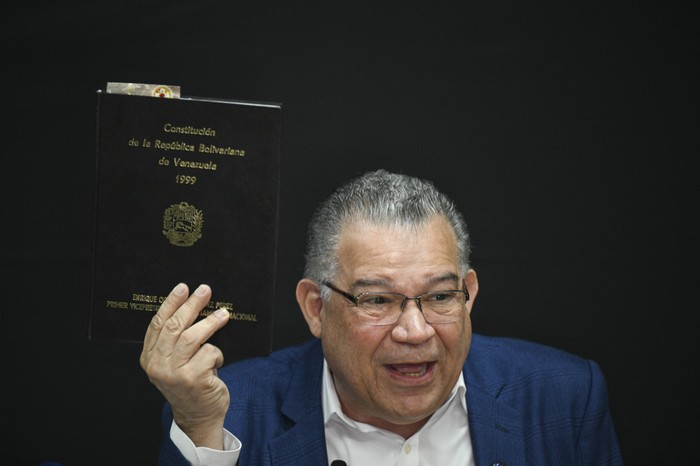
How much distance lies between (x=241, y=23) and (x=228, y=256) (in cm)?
137

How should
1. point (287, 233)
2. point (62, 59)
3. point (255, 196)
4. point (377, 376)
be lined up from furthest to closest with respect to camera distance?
point (287, 233) < point (62, 59) < point (377, 376) < point (255, 196)

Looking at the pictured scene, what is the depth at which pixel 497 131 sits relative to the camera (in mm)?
3738

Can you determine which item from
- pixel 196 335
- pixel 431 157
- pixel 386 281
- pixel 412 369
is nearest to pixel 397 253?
pixel 386 281

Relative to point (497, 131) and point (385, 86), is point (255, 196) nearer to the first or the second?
point (385, 86)

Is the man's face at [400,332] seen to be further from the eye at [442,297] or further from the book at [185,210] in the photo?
the book at [185,210]

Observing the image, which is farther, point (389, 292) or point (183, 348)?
point (389, 292)

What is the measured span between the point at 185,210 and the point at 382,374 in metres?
0.81

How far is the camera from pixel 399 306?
9.07 feet

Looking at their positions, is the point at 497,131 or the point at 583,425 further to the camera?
the point at 497,131

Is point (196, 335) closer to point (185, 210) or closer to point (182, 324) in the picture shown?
point (182, 324)

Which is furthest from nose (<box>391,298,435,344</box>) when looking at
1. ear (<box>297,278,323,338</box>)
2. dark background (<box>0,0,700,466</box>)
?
dark background (<box>0,0,700,466</box>)

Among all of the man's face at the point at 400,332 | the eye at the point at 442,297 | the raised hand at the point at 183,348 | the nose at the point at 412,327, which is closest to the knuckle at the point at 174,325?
the raised hand at the point at 183,348

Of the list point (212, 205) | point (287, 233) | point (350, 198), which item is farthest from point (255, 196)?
point (287, 233)

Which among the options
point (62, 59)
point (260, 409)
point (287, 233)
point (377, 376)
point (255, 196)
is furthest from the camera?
point (287, 233)
